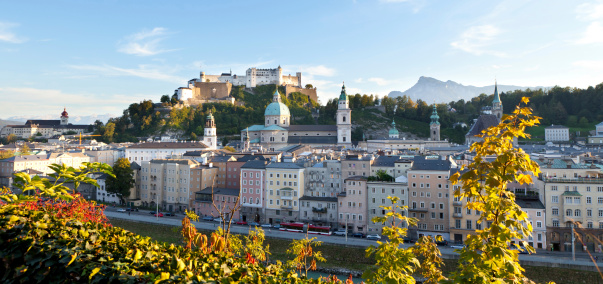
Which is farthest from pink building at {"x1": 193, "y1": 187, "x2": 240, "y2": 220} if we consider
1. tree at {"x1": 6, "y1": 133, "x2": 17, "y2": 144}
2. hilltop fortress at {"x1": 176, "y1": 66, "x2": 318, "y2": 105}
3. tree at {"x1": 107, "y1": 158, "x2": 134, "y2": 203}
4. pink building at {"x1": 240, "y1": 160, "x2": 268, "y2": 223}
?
tree at {"x1": 6, "y1": 133, "x2": 17, "y2": 144}

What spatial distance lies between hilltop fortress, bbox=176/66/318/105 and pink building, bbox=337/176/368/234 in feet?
248

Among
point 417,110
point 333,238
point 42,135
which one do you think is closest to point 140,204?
point 333,238

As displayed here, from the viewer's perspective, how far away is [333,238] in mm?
32688

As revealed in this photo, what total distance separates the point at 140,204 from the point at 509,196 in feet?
160

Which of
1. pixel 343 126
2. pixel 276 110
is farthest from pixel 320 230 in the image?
pixel 276 110

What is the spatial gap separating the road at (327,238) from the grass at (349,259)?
650 millimetres

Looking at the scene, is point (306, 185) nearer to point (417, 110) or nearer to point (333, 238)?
point (333, 238)

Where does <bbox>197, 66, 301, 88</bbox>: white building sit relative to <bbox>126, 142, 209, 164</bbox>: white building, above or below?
above

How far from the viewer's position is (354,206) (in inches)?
1380

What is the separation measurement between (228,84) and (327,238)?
282 feet

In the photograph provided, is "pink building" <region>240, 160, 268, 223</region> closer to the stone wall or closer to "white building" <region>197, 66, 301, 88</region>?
the stone wall

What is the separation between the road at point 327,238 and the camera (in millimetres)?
26156

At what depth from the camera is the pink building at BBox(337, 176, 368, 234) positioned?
114ft

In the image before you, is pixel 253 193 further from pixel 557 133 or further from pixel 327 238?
pixel 557 133
